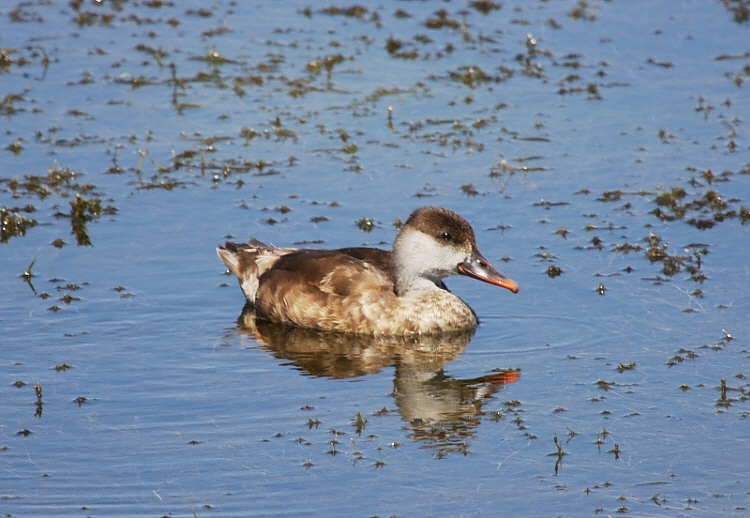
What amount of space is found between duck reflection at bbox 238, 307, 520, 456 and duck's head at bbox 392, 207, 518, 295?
1.70 ft

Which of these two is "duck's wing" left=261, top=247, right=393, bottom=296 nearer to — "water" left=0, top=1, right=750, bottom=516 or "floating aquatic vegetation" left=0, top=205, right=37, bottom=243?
"water" left=0, top=1, right=750, bottom=516

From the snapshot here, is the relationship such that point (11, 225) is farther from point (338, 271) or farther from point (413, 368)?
point (413, 368)

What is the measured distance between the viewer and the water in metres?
7.66

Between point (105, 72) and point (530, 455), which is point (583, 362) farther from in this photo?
point (105, 72)

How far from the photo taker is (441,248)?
34.1ft

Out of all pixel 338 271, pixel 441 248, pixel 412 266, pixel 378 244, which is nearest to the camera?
pixel 441 248

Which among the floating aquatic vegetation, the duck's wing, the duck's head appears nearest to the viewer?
the duck's head

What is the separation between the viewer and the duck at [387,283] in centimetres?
1036

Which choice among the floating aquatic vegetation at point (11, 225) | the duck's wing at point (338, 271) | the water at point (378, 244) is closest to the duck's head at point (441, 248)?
the duck's wing at point (338, 271)

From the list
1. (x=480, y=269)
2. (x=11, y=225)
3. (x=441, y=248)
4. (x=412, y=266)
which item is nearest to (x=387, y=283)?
(x=412, y=266)

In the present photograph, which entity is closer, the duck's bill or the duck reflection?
the duck reflection

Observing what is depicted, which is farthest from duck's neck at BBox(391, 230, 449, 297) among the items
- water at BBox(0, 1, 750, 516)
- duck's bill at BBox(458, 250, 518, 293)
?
water at BBox(0, 1, 750, 516)

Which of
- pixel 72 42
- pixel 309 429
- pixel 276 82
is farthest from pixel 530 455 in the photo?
pixel 72 42

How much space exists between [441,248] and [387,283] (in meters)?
0.62
